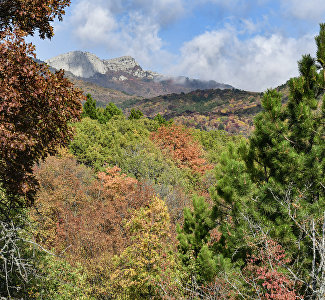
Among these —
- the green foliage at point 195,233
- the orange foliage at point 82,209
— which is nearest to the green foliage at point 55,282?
the orange foliage at point 82,209

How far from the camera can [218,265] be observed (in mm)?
8453

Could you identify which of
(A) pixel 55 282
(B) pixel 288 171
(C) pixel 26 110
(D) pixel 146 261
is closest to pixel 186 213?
(D) pixel 146 261

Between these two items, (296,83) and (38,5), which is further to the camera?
(296,83)

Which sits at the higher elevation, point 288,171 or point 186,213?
point 288,171

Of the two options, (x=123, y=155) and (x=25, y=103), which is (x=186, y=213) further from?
(x=123, y=155)

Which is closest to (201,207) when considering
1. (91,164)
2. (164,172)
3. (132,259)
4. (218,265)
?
(218,265)

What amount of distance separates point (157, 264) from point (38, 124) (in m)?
7.61

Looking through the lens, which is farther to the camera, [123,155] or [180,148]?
[180,148]

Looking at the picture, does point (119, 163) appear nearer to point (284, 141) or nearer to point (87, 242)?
point (87, 242)

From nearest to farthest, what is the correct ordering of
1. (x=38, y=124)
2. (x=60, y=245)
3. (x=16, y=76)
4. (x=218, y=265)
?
1. (x=16, y=76)
2. (x=38, y=124)
3. (x=218, y=265)
4. (x=60, y=245)

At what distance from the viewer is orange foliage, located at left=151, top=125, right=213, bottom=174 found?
3356 centimetres

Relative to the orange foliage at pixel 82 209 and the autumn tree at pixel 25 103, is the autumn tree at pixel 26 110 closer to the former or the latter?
the autumn tree at pixel 25 103

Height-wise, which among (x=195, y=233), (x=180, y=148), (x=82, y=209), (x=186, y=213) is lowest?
(x=82, y=209)

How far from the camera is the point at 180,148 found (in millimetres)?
35438
